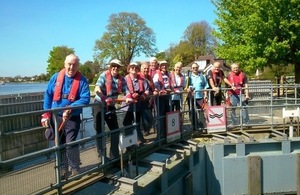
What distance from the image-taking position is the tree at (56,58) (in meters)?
76.5

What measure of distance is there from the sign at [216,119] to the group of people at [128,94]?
316 millimetres

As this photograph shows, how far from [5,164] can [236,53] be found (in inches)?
736

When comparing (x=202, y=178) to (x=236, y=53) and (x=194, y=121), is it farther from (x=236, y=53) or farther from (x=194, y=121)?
(x=236, y=53)

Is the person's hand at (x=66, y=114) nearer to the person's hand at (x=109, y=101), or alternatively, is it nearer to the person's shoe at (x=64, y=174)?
the person's shoe at (x=64, y=174)

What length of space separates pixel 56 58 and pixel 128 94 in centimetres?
7580

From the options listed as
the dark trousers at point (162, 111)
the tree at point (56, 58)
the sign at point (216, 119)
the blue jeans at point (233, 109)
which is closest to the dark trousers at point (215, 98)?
the sign at point (216, 119)

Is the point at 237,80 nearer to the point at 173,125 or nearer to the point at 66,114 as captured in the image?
the point at 173,125

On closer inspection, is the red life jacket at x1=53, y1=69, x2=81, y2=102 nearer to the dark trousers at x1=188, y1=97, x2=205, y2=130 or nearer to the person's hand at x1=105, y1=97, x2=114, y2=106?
the person's hand at x1=105, y1=97, x2=114, y2=106

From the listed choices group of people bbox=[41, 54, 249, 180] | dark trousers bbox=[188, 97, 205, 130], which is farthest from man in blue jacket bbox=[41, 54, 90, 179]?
dark trousers bbox=[188, 97, 205, 130]

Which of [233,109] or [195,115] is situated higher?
[233,109]

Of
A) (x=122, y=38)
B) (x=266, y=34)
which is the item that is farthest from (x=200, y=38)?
(x=266, y=34)

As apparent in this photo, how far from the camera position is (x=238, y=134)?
1024cm

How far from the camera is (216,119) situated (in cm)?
995

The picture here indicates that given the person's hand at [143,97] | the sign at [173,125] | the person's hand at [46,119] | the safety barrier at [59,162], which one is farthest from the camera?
the sign at [173,125]
